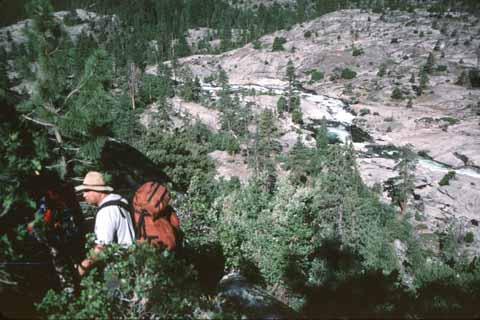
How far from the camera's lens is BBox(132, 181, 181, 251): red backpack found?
13.9ft

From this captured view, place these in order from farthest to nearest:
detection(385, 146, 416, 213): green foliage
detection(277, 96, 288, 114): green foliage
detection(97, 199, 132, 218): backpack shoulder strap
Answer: detection(277, 96, 288, 114): green foliage < detection(385, 146, 416, 213): green foliage < detection(97, 199, 132, 218): backpack shoulder strap

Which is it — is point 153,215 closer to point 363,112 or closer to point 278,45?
point 363,112

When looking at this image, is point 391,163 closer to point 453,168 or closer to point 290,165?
point 453,168

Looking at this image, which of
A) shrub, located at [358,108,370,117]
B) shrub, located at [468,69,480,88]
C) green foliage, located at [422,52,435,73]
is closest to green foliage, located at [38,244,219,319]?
shrub, located at [358,108,370,117]

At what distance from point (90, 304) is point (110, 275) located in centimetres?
37

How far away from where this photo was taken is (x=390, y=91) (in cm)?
6675

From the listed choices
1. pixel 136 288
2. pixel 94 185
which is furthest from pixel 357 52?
pixel 136 288

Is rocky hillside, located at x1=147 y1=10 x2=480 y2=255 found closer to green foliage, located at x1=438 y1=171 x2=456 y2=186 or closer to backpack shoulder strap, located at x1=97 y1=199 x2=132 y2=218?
green foliage, located at x1=438 y1=171 x2=456 y2=186

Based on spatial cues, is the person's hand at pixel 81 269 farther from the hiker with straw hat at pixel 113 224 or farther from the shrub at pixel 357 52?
the shrub at pixel 357 52

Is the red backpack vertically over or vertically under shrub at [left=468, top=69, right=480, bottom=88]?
over

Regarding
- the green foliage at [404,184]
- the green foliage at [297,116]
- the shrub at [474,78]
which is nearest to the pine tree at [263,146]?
the green foliage at [297,116]

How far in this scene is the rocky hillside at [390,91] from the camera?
42031mm

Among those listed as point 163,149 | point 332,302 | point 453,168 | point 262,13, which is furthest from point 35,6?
point 262,13

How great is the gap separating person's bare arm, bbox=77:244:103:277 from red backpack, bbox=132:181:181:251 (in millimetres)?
631
